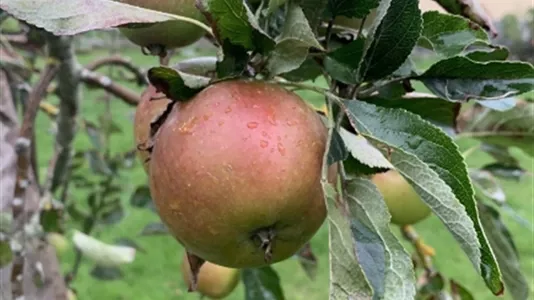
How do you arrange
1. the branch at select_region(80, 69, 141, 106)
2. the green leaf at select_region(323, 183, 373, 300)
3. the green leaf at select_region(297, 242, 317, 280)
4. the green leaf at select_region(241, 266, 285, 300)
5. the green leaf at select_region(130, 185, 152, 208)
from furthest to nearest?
1. the green leaf at select_region(130, 185, 152, 208)
2. the branch at select_region(80, 69, 141, 106)
3. the green leaf at select_region(297, 242, 317, 280)
4. the green leaf at select_region(241, 266, 285, 300)
5. the green leaf at select_region(323, 183, 373, 300)

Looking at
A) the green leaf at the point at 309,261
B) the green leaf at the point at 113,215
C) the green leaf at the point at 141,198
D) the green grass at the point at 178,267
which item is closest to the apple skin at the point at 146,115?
the green leaf at the point at 309,261

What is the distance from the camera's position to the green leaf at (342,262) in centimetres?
51

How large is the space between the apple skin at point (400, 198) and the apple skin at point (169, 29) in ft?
1.49

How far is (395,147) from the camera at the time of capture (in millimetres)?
543

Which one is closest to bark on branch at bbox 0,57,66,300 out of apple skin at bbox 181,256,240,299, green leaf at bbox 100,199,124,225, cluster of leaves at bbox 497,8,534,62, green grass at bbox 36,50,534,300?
apple skin at bbox 181,256,240,299

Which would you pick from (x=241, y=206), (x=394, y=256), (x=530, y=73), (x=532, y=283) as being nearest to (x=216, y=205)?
(x=241, y=206)

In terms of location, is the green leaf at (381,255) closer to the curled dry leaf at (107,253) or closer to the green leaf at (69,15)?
the green leaf at (69,15)

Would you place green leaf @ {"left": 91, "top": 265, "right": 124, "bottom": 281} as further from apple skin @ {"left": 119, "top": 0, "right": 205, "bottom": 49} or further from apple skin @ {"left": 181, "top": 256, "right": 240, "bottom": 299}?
apple skin @ {"left": 119, "top": 0, "right": 205, "bottom": 49}

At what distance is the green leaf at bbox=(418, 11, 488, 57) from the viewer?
0.64m

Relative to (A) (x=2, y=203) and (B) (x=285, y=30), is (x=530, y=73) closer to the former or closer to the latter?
(B) (x=285, y=30)

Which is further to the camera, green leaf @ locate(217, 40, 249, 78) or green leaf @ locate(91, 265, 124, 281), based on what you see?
green leaf @ locate(91, 265, 124, 281)

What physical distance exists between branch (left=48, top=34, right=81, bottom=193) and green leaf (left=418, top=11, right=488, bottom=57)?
2.13 feet

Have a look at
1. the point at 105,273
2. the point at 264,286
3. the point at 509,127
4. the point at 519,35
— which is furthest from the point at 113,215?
Result: the point at 519,35

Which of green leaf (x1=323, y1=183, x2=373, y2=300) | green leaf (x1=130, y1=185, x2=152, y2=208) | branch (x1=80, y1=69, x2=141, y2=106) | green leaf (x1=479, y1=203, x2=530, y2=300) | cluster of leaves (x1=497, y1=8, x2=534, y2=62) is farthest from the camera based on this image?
cluster of leaves (x1=497, y1=8, x2=534, y2=62)
